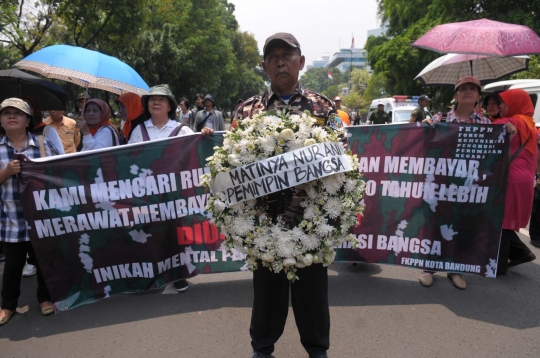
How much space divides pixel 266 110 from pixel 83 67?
9.19 ft

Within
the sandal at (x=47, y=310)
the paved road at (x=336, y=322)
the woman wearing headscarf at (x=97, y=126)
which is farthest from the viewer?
the woman wearing headscarf at (x=97, y=126)

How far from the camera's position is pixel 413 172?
414 cm

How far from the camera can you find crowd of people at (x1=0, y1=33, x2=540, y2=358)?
257 centimetres

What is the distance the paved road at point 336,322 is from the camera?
122 inches

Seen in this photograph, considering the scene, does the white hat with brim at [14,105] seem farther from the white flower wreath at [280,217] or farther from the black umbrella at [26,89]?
the white flower wreath at [280,217]

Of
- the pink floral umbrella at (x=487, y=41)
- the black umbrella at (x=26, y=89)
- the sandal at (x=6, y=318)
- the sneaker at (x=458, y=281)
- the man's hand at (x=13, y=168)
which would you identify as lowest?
the sneaker at (x=458, y=281)

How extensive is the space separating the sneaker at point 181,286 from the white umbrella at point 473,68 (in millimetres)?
4041

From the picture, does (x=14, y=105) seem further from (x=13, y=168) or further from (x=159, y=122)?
(x=159, y=122)

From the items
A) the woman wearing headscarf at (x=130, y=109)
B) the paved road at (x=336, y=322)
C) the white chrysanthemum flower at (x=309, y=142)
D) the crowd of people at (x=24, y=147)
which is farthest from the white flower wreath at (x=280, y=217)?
the woman wearing headscarf at (x=130, y=109)

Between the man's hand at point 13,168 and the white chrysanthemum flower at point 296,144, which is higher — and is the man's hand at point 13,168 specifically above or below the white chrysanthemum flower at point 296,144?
below

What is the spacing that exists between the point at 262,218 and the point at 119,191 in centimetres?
196

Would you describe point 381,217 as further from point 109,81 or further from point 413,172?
point 109,81

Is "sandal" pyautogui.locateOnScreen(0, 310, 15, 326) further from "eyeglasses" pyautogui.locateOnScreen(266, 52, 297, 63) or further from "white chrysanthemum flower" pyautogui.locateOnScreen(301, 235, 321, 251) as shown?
"eyeglasses" pyautogui.locateOnScreen(266, 52, 297, 63)

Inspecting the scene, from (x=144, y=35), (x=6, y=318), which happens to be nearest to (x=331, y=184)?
(x=6, y=318)
